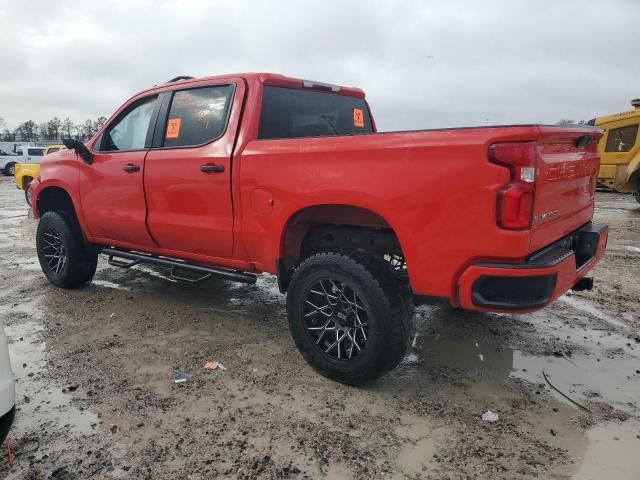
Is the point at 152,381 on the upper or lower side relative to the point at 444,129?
lower

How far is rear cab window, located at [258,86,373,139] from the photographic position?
3811 mm

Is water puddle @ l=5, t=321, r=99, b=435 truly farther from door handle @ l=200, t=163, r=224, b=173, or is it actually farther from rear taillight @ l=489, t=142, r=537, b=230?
rear taillight @ l=489, t=142, r=537, b=230

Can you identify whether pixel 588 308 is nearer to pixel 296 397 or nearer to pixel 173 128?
pixel 296 397

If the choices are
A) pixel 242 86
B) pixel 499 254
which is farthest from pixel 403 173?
pixel 242 86

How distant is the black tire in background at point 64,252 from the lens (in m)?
5.12

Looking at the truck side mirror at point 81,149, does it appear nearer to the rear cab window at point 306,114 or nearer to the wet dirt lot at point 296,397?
the wet dirt lot at point 296,397

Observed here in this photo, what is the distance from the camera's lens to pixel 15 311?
4.68m

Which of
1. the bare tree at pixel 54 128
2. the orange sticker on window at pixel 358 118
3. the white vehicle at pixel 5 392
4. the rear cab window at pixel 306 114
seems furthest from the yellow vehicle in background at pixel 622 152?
the bare tree at pixel 54 128

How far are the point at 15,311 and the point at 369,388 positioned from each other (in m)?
3.45

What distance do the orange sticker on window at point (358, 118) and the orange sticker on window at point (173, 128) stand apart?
1.57 metres

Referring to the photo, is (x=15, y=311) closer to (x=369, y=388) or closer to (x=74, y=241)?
(x=74, y=241)

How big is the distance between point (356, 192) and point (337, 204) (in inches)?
7.9

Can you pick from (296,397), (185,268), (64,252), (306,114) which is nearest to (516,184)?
(296,397)

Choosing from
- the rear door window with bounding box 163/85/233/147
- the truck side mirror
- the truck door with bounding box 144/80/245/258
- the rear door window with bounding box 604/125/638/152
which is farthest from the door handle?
the rear door window with bounding box 604/125/638/152
